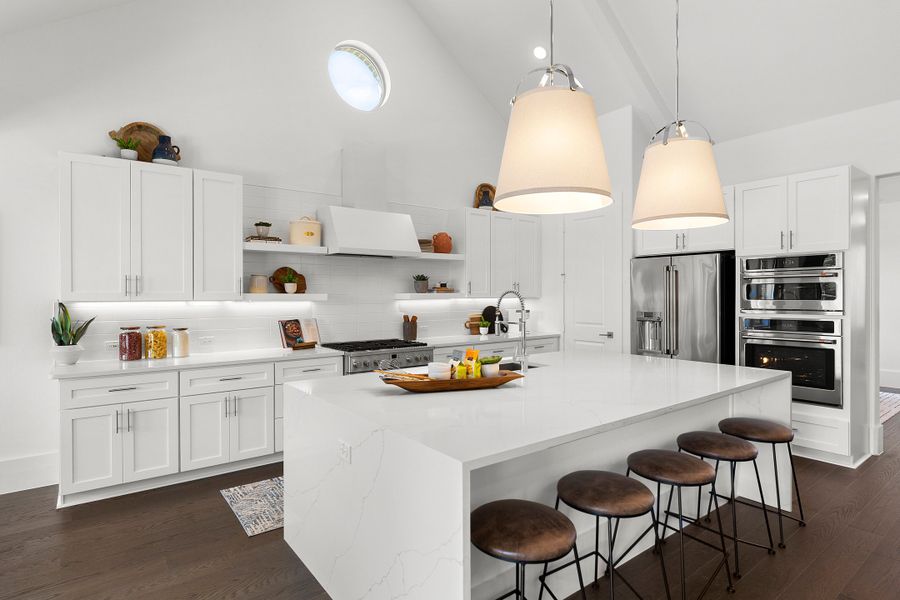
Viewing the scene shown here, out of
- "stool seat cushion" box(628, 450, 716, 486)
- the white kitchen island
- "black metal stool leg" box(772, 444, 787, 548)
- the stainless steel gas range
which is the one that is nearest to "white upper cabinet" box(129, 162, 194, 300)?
the stainless steel gas range

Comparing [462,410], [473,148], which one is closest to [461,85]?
[473,148]

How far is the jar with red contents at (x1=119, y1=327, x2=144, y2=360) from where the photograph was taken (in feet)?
12.2

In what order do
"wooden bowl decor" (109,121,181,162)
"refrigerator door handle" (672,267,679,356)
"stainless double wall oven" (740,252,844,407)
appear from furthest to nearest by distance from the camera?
"refrigerator door handle" (672,267,679,356) → "stainless double wall oven" (740,252,844,407) → "wooden bowl decor" (109,121,181,162)

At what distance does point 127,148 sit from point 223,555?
9.77 feet

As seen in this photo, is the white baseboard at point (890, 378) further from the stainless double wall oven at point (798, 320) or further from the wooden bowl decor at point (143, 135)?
the wooden bowl decor at point (143, 135)

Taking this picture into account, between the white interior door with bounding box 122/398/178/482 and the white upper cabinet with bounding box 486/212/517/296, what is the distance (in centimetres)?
356

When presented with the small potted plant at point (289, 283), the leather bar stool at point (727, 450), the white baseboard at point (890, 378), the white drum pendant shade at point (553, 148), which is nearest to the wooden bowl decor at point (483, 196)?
the small potted plant at point (289, 283)

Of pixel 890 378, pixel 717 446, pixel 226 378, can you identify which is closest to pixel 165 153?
pixel 226 378

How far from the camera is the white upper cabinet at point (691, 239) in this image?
182 inches

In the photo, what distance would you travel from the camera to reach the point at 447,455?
148 centimetres

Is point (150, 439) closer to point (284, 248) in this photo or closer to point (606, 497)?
point (284, 248)

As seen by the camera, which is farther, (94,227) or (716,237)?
(716,237)

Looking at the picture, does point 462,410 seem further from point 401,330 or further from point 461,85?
point 461,85

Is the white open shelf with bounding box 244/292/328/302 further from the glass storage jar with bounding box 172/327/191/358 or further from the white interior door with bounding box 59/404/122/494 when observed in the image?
the white interior door with bounding box 59/404/122/494
